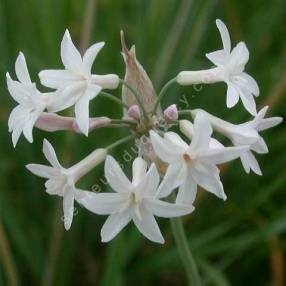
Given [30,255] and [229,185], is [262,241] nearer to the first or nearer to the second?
[229,185]

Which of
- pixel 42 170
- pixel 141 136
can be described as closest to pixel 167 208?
pixel 141 136

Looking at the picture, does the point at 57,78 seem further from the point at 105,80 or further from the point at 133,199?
the point at 133,199

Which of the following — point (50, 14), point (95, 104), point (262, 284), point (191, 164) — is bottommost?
point (262, 284)

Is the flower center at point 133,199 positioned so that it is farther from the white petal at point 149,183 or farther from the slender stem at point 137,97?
the slender stem at point 137,97

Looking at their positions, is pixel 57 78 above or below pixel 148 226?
above

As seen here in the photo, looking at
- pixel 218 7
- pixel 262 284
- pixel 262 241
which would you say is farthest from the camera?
pixel 218 7

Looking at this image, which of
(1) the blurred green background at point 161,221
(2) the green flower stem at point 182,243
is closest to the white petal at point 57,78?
(2) the green flower stem at point 182,243

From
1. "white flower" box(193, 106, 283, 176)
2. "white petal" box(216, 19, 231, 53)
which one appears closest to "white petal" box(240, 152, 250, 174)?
"white flower" box(193, 106, 283, 176)

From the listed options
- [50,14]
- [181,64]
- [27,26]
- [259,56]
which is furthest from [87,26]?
[259,56]
